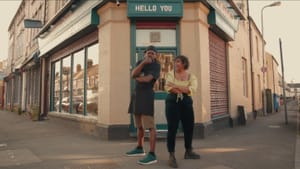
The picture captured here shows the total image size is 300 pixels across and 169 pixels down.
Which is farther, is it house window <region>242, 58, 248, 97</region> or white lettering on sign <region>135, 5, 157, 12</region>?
house window <region>242, 58, 248, 97</region>

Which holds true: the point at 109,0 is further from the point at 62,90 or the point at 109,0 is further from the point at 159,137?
the point at 62,90

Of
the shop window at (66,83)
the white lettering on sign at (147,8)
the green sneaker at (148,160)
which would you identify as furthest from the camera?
the shop window at (66,83)

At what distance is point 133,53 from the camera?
716cm

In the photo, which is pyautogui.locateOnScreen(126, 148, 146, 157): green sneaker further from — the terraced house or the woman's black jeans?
the terraced house

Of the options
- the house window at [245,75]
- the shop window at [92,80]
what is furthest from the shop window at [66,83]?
the house window at [245,75]

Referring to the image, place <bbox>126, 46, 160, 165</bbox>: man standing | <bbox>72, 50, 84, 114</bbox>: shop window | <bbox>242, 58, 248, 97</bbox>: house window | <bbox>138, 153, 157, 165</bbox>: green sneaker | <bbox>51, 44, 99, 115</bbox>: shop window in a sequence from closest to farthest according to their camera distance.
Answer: <bbox>138, 153, 157, 165</bbox>: green sneaker, <bbox>126, 46, 160, 165</bbox>: man standing, <bbox>51, 44, 99, 115</bbox>: shop window, <bbox>72, 50, 84, 114</bbox>: shop window, <bbox>242, 58, 248, 97</bbox>: house window

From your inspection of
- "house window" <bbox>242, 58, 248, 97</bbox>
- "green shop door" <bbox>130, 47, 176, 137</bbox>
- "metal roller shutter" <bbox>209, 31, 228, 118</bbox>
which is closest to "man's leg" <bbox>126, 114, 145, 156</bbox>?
"green shop door" <bbox>130, 47, 176, 137</bbox>

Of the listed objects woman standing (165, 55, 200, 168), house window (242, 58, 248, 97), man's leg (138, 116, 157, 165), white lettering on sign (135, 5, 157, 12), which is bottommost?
man's leg (138, 116, 157, 165)

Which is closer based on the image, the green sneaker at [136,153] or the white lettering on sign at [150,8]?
the green sneaker at [136,153]

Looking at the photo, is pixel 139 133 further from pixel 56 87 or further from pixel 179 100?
pixel 56 87

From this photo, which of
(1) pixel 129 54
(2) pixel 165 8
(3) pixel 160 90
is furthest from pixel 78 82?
(2) pixel 165 8

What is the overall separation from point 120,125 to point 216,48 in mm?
4662

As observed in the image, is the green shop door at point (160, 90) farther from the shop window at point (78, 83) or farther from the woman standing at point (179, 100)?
the woman standing at point (179, 100)

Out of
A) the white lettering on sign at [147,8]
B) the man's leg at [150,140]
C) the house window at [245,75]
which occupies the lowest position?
the man's leg at [150,140]
